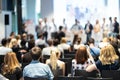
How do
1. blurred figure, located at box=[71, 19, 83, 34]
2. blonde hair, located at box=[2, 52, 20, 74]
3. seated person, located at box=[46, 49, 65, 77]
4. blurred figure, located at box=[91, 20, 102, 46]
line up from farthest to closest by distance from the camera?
blurred figure, located at box=[71, 19, 83, 34]
blurred figure, located at box=[91, 20, 102, 46]
seated person, located at box=[46, 49, 65, 77]
blonde hair, located at box=[2, 52, 20, 74]

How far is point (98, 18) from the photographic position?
75.4 ft

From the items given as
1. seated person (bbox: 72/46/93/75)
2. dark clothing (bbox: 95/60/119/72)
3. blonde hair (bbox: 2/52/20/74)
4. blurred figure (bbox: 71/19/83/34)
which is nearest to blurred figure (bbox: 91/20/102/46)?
blurred figure (bbox: 71/19/83/34)

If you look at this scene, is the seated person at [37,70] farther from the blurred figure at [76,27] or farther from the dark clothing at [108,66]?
the blurred figure at [76,27]

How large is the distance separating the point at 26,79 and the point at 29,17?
1955cm

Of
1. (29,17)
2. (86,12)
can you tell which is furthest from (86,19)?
(29,17)

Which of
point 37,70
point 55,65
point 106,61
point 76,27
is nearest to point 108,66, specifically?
point 106,61

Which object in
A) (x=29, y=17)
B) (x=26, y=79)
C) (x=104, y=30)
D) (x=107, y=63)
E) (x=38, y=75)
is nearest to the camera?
(x=26, y=79)

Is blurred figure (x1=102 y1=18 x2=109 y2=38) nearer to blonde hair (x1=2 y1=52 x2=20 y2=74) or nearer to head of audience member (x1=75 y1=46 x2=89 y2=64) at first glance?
head of audience member (x1=75 y1=46 x2=89 y2=64)

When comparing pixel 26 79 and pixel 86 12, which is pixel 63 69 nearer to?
pixel 26 79

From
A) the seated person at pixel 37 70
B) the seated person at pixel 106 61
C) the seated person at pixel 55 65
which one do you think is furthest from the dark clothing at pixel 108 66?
the seated person at pixel 37 70

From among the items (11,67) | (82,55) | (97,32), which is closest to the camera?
(11,67)

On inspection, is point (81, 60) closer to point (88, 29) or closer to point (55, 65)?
point (55, 65)

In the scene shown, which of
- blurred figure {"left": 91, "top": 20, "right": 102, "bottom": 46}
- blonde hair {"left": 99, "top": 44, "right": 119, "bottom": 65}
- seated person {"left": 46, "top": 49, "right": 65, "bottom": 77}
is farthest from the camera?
blurred figure {"left": 91, "top": 20, "right": 102, "bottom": 46}

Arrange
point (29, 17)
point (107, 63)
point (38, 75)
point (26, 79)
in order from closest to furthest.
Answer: point (26, 79) < point (38, 75) < point (107, 63) < point (29, 17)
